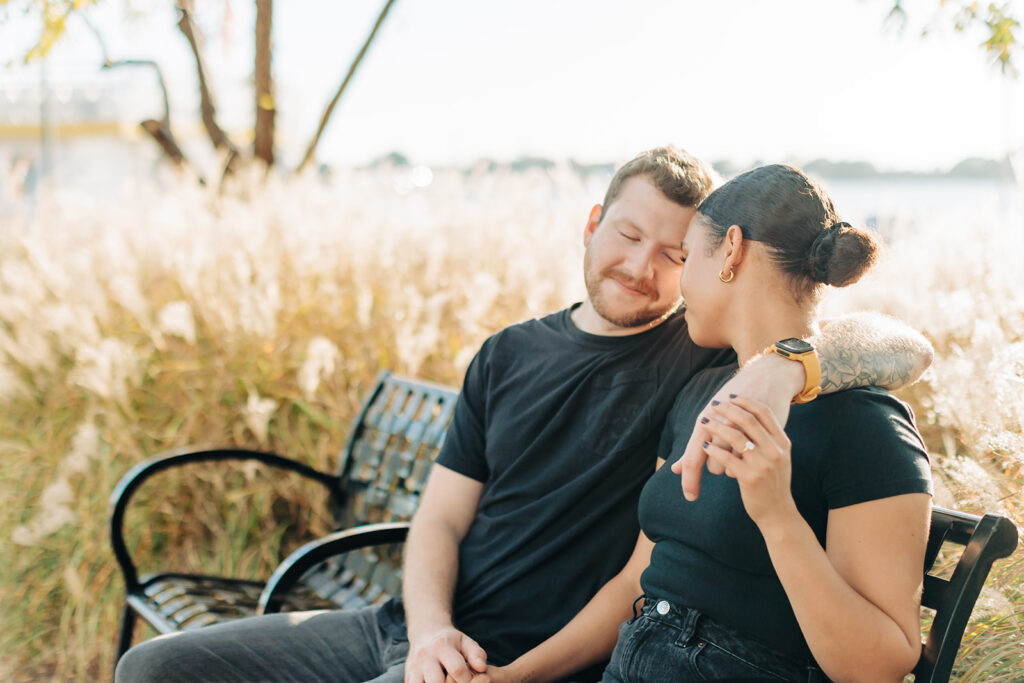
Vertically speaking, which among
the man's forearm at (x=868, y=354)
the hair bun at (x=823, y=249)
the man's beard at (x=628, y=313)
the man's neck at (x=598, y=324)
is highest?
the hair bun at (x=823, y=249)

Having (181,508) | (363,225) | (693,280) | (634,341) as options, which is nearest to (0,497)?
(181,508)

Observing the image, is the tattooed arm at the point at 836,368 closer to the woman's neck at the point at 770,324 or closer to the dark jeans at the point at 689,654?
the woman's neck at the point at 770,324

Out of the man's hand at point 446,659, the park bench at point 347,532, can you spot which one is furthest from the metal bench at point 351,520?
the man's hand at point 446,659

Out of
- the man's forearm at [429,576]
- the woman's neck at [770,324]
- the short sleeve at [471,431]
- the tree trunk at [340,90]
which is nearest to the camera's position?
the woman's neck at [770,324]

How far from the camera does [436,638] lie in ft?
6.93

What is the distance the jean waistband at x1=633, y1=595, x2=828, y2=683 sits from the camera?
1697mm

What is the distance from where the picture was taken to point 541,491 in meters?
2.36

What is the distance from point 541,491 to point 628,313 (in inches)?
20.7

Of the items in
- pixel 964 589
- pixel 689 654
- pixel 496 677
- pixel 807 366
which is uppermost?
pixel 807 366

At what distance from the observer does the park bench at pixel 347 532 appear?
2904 millimetres

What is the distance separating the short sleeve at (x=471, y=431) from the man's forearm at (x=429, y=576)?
18 centimetres

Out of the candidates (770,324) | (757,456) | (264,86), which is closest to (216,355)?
(770,324)

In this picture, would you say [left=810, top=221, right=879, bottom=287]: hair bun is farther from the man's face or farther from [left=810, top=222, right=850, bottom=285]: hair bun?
the man's face

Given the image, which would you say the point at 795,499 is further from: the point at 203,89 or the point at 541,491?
the point at 203,89
